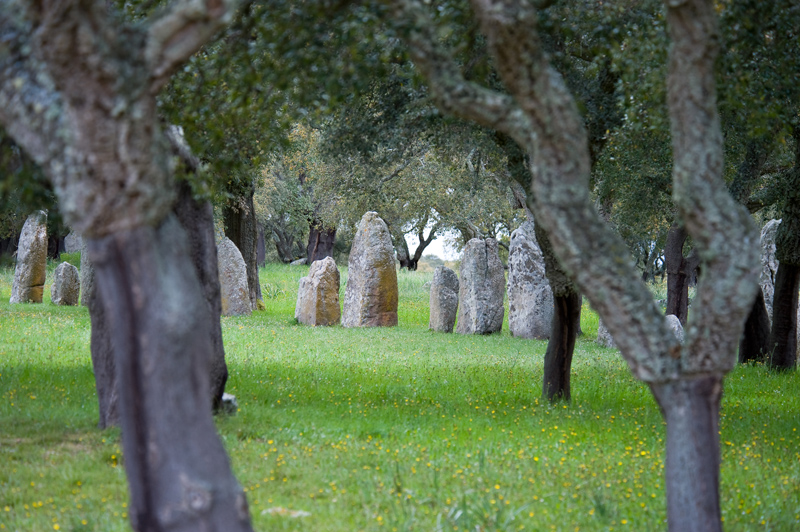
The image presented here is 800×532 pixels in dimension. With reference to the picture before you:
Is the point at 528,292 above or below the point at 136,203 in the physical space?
below

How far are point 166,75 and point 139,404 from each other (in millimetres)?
1469

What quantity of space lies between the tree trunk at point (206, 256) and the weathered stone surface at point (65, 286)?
52.3 feet

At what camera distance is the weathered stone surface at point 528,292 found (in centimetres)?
1875

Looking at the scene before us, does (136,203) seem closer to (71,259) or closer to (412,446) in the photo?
(412,446)

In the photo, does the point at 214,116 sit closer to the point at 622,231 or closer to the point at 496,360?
the point at 496,360

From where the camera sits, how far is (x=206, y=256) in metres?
7.93

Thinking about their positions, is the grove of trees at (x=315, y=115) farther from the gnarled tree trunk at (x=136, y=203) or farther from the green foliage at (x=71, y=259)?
the green foliage at (x=71, y=259)

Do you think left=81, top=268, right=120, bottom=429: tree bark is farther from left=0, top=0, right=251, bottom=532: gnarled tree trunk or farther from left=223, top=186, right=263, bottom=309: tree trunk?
left=223, top=186, right=263, bottom=309: tree trunk

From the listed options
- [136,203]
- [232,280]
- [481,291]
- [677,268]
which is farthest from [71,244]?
[136,203]

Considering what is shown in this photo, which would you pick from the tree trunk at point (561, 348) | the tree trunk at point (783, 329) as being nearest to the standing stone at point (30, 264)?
the tree trunk at point (561, 348)

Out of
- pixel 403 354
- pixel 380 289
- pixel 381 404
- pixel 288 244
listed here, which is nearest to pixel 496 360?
pixel 403 354

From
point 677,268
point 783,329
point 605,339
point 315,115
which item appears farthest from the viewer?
point 677,268

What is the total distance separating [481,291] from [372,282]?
2.92 meters

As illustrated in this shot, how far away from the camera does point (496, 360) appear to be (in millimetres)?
14195
